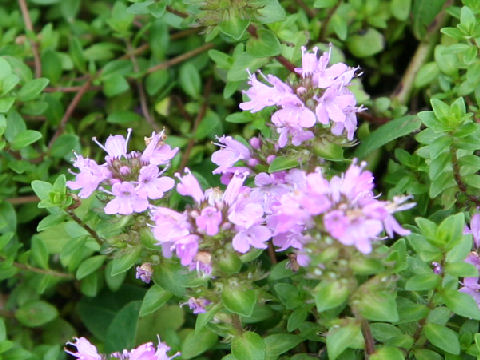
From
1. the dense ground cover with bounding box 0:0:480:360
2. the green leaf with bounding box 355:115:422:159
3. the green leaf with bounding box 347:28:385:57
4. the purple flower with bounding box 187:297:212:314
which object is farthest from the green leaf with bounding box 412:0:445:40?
the purple flower with bounding box 187:297:212:314

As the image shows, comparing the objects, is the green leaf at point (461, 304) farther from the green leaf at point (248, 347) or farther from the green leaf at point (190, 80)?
the green leaf at point (190, 80)

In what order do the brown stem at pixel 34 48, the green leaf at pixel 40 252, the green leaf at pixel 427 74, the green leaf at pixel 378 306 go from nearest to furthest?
the green leaf at pixel 378 306 → the green leaf at pixel 40 252 → the green leaf at pixel 427 74 → the brown stem at pixel 34 48

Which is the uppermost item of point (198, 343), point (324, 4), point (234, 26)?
point (234, 26)

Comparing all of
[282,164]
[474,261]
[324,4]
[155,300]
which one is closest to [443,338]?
[474,261]

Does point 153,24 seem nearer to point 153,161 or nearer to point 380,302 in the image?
point 153,161

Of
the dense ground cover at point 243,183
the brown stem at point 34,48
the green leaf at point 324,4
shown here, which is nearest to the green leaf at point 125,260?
the dense ground cover at point 243,183

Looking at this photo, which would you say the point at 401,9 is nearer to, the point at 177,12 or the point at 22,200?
the point at 177,12

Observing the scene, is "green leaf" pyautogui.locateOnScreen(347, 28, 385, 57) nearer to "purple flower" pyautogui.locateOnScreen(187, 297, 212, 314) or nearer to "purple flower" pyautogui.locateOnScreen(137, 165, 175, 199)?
"purple flower" pyautogui.locateOnScreen(137, 165, 175, 199)
